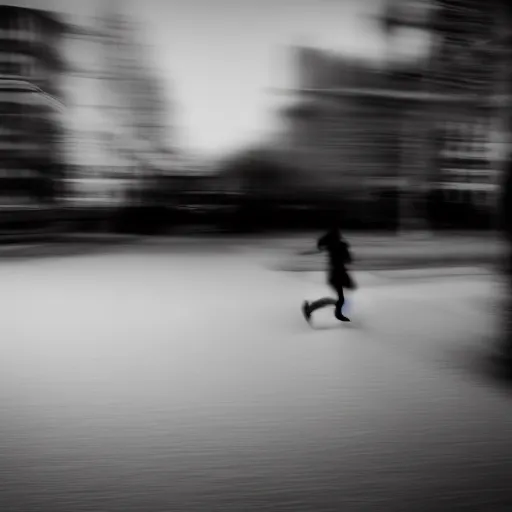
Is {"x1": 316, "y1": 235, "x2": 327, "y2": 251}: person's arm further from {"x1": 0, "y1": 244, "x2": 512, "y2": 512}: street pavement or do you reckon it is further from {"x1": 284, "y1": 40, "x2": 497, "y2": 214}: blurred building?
{"x1": 284, "y1": 40, "x2": 497, "y2": 214}: blurred building

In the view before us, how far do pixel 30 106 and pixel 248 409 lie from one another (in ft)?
149

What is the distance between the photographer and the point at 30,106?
47594mm

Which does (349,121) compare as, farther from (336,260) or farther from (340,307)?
(336,260)

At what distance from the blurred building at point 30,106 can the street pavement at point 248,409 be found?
29068 mm

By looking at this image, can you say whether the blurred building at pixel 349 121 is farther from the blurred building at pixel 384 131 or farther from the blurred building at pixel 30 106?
the blurred building at pixel 30 106

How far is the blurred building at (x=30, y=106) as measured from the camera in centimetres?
4112

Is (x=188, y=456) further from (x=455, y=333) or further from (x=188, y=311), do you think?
(x=188, y=311)

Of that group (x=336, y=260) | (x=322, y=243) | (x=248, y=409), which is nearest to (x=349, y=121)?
(x=336, y=260)

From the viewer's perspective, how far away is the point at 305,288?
1619 centimetres

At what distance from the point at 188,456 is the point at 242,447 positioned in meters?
0.42

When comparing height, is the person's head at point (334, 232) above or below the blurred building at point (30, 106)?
below

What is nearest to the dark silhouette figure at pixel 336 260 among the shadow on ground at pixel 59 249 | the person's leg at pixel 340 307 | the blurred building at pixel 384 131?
the person's leg at pixel 340 307

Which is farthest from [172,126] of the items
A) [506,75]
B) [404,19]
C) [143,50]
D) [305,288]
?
[506,75]

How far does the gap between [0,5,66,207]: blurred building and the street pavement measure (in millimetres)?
29068
